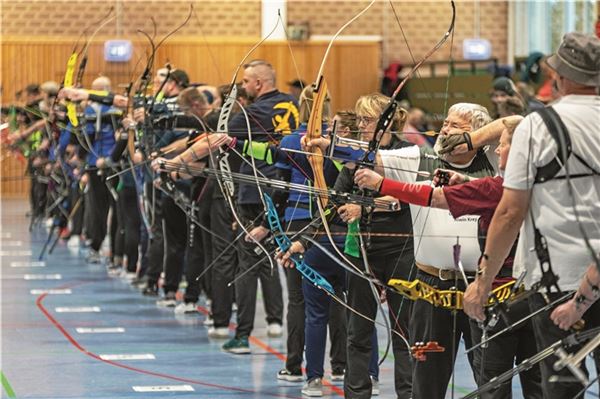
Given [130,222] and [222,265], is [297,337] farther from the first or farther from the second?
[130,222]

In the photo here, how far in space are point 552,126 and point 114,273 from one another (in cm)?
718

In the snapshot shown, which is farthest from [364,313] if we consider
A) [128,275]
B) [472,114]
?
[128,275]

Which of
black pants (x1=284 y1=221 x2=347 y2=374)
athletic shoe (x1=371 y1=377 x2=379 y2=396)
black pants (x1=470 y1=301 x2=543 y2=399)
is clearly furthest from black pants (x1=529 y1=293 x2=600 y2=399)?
black pants (x1=284 y1=221 x2=347 y2=374)

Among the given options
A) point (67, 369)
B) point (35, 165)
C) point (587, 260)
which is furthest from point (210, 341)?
point (35, 165)

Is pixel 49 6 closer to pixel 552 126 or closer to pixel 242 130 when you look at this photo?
pixel 242 130

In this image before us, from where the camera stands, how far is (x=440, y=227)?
12.7ft

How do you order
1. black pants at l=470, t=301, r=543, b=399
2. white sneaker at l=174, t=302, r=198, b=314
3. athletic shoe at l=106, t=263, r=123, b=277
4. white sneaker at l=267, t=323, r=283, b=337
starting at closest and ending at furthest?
black pants at l=470, t=301, r=543, b=399 < white sneaker at l=267, t=323, r=283, b=337 < white sneaker at l=174, t=302, r=198, b=314 < athletic shoe at l=106, t=263, r=123, b=277

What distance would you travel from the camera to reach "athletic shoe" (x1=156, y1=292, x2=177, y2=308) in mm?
7973

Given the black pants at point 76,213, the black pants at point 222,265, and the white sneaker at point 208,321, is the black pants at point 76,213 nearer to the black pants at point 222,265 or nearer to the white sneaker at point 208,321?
the white sneaker at point 208,321

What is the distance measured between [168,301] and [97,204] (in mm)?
2454

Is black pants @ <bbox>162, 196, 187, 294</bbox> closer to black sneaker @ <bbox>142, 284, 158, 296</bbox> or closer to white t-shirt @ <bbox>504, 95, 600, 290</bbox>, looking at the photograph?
black sneaker @ <bbox>142, 284, 158, 296</bbox>

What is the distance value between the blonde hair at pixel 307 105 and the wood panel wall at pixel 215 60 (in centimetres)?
1298

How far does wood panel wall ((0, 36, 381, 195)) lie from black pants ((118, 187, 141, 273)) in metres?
9.28

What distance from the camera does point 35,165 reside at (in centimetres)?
1295
